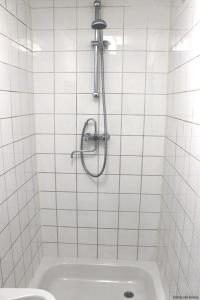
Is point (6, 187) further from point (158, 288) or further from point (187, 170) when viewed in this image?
point (158, 288)

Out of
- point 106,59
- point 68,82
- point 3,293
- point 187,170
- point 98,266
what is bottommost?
point 98,266

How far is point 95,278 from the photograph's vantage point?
224 cm

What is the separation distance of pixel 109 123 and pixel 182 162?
738 millimetres

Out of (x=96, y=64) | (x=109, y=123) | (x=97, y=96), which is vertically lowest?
(x=109, y=123)

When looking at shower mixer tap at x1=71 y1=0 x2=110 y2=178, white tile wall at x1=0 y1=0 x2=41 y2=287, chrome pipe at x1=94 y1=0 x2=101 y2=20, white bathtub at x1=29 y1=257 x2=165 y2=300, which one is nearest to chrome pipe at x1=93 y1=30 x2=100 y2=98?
shower mixer tap at x1=71 y1=0 x2=110 y2=178

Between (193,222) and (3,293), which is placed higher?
(193,222)

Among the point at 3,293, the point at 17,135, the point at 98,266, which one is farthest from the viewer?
the point at 98,266

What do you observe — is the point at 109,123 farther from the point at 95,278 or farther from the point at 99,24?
the point at 95,278

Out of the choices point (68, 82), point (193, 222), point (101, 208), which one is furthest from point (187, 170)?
point (68, 82)

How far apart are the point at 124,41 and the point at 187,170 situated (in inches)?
43.7

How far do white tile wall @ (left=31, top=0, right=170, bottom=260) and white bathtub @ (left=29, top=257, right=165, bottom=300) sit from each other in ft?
0.30

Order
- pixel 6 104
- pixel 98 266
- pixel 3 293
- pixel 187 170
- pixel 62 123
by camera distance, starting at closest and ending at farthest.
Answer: pixel 3 293 < pixel 187 170 < pixel 6 104 < pixel 62 123 < pixel 98 266

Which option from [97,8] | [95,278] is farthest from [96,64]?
[95,278]

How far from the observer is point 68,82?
2.03 m
